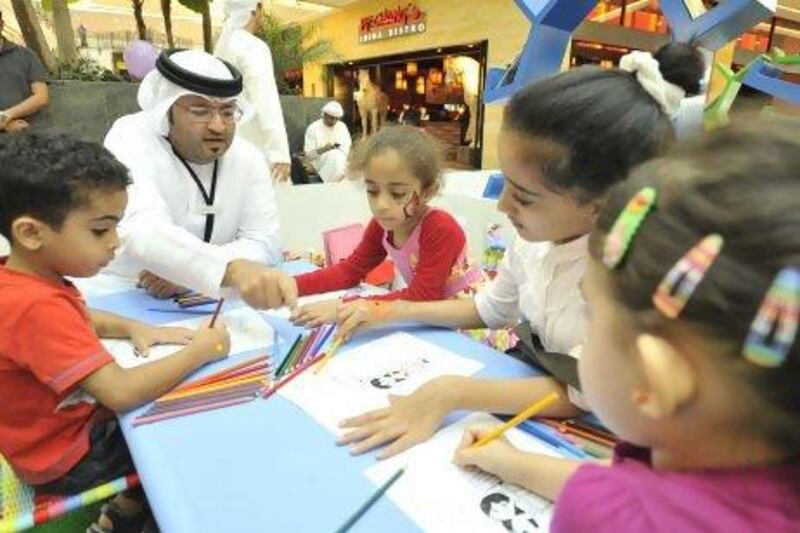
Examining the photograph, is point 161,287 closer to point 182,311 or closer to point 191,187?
point 182,311

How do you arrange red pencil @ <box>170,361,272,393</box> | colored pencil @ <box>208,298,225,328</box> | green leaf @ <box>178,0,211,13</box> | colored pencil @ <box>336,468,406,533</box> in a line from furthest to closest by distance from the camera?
green leaf @ <box>178,0,211,13</box> → colored pencil @ <box>208,298,225,328</box> → red pencil @ <box>170,361,272,393</box> → colored pencil @ <box>336,468,406,533</box>

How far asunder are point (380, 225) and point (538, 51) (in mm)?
736

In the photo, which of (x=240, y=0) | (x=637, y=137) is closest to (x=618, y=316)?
(x=637, y=137)

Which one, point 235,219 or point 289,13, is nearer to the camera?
point 235,219

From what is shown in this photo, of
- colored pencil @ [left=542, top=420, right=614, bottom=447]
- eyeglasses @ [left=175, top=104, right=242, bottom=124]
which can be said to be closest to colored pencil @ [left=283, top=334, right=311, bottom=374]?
colored pencil @ [left=542, top=420, right=614, bottom=447]

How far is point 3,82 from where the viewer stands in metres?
3.17

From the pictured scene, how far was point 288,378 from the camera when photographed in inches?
36.6

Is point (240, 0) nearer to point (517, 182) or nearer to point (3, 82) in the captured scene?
point (3, 82)

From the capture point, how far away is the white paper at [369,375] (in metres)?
0.84

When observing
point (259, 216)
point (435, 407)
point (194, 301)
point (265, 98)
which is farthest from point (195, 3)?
point (435, 407)

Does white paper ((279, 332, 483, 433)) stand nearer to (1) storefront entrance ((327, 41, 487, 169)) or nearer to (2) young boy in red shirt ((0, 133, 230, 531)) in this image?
(2) young boy in red shirt ((0, 133, 230, 531))

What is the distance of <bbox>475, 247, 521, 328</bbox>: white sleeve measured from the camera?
1.15 m

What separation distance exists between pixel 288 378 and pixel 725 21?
53.7 inches

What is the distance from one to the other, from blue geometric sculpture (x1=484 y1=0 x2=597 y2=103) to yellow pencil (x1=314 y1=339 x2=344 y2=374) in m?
1.01
